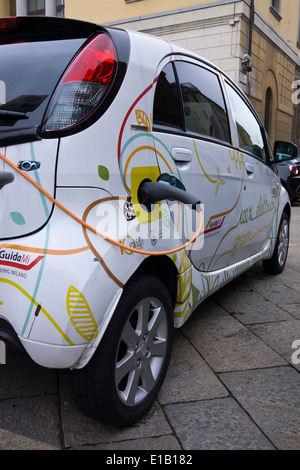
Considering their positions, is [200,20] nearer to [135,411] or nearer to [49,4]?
[49,4]

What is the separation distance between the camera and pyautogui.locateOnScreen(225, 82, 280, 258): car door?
10.2 ft

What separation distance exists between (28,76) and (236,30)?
1402 centimetres

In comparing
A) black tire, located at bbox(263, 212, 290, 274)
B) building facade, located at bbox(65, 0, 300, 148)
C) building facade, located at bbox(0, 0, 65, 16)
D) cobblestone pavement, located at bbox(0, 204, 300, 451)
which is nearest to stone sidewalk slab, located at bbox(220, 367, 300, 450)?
cobblestone pavement, located at bbox(0, 204, 300, 451)

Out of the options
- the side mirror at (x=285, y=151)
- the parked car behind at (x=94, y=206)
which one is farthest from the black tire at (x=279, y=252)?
the parked car behind at (x=94, y=206)

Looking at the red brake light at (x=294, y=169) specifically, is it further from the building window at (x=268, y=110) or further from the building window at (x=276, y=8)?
the building window at (x=276, y=8)

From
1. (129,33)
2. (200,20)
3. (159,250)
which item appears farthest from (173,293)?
(200,20)

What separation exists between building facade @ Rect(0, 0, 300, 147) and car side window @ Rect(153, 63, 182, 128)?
1291cm

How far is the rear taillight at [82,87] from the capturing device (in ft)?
5.06

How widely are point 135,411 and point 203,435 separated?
0.96 ft

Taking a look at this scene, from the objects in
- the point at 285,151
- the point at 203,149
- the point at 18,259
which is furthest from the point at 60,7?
the point at 18,259

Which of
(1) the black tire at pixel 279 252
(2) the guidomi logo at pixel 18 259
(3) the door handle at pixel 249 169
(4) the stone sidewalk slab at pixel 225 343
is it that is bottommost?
(4) the stone sidewalk slab at pixel 225 343

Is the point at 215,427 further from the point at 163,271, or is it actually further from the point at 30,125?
the point at 30,125

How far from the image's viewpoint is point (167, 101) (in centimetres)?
207
